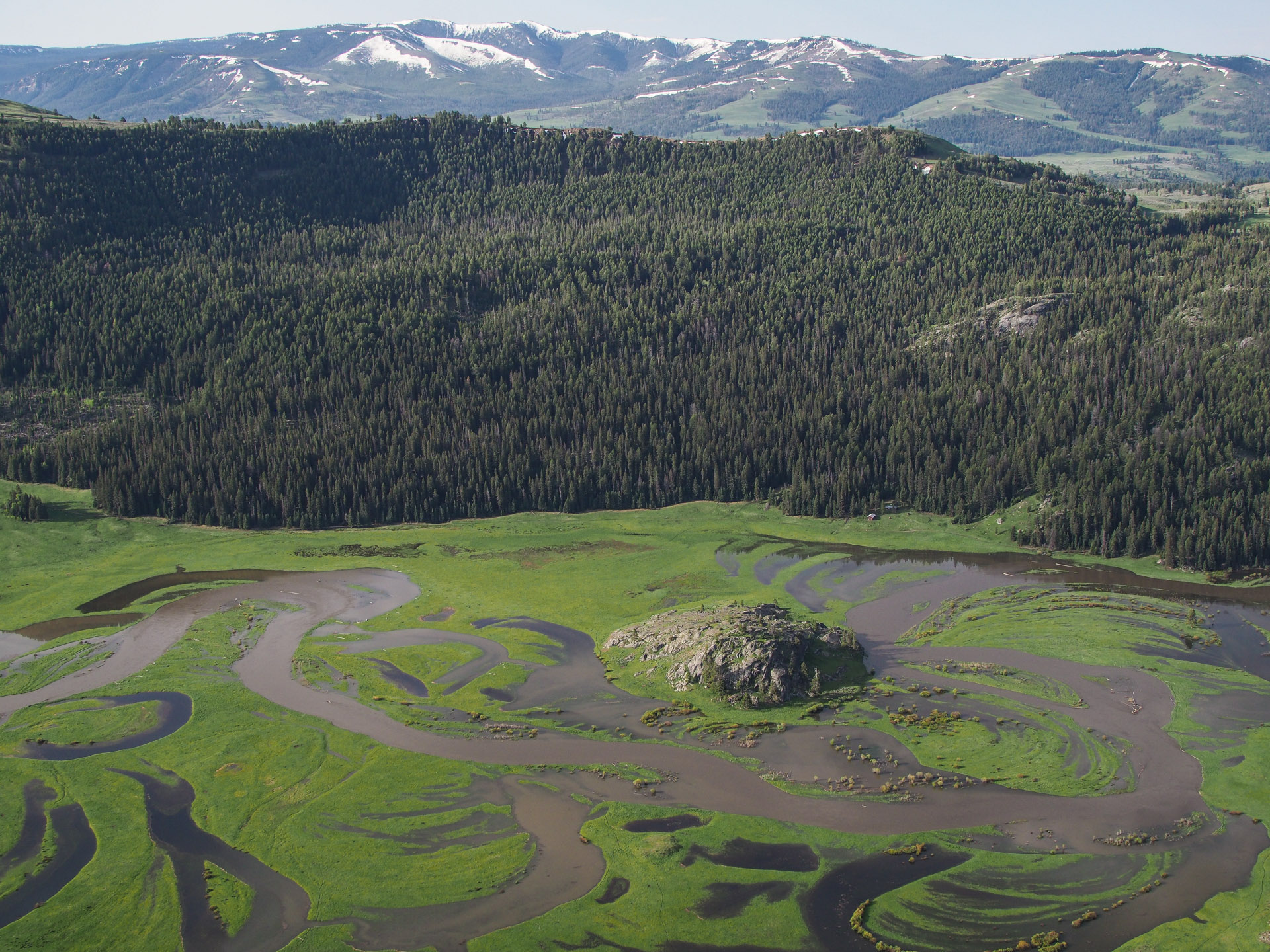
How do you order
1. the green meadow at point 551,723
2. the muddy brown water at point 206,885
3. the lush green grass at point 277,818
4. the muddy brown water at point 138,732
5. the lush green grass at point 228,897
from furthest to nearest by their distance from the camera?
the muddy brown water at point 138,732 → the lush green grass at point 277,818 → the lush green grass at point 228,897 → the green meadow at point 551,723 → the muddy brown water at point 206,885

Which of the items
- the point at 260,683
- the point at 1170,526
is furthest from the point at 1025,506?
the point at 260,683

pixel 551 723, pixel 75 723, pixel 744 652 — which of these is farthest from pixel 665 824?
pixel 75 723

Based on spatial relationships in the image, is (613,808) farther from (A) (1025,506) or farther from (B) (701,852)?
(A) (1025,506)

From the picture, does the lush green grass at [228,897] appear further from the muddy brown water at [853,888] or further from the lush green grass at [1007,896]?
the lush green grass at [1007,896]

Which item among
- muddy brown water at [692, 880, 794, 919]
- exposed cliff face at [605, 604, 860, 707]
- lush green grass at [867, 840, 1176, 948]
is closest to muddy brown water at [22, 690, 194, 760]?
exposed cliff face at [605, 604, 860, 707]

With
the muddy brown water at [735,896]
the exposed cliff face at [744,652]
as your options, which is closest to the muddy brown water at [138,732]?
the exposed cliff face at [744,652]

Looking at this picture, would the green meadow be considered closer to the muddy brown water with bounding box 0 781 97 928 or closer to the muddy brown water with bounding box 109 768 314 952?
the muddy brown water with bounding box 109 768 314 952
